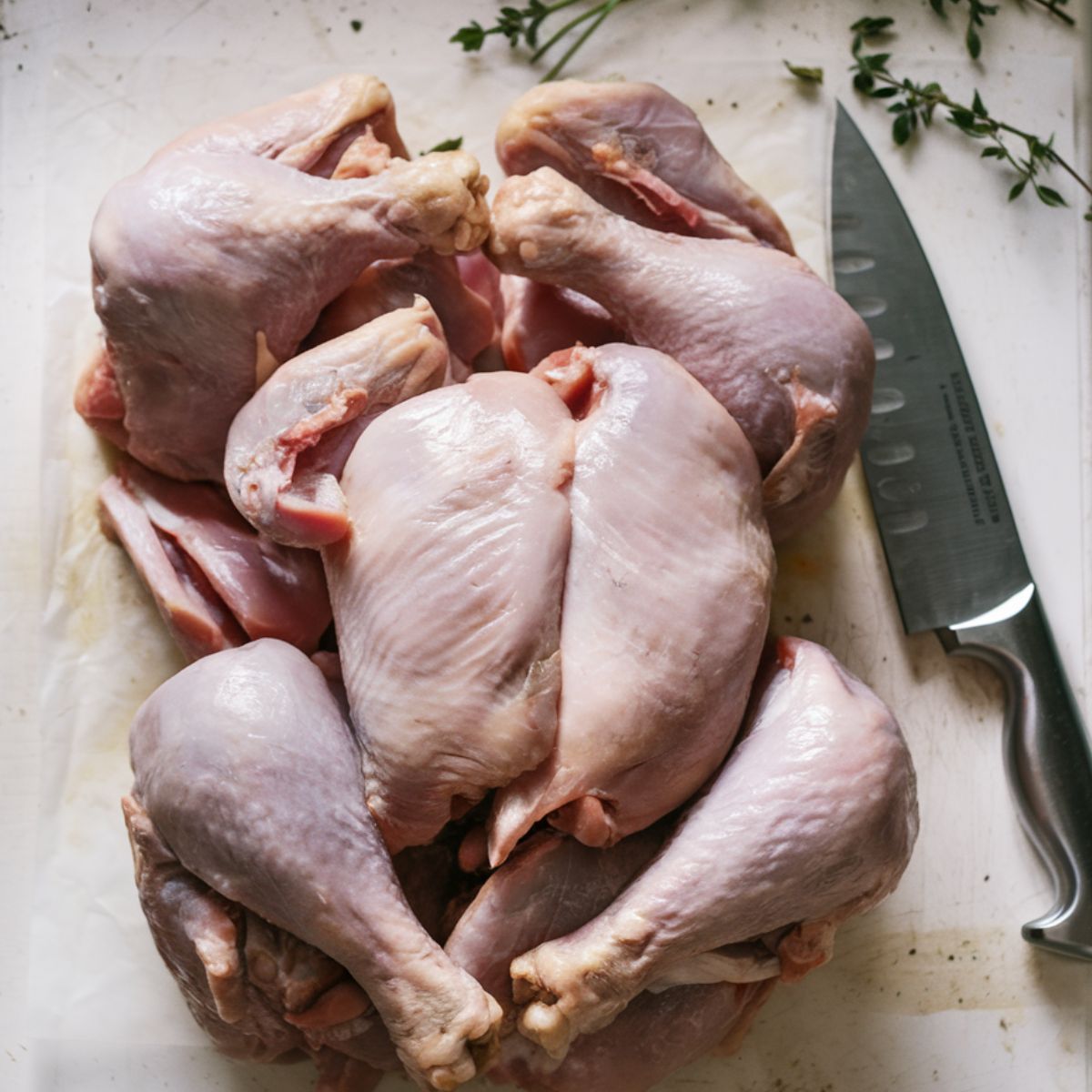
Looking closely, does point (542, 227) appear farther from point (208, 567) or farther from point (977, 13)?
point (977, 13)

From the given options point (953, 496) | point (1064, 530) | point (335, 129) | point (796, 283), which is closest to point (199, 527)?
point (335, 129)

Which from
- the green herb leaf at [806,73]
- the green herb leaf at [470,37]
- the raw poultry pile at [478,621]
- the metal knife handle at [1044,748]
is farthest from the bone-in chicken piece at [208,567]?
the green herb leaf at [806,73]

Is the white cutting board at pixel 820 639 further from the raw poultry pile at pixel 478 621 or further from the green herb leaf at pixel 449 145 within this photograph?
the raw poultry pile at pixel 478 621

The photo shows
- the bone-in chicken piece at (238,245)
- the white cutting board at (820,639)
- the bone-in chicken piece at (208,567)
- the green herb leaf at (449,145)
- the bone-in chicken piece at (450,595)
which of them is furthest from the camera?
the green herb leaf at (449,145)

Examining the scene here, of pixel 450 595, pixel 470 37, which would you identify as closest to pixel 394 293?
pixel 450 595

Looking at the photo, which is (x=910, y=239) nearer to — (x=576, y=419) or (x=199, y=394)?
(x=576, y=419)
